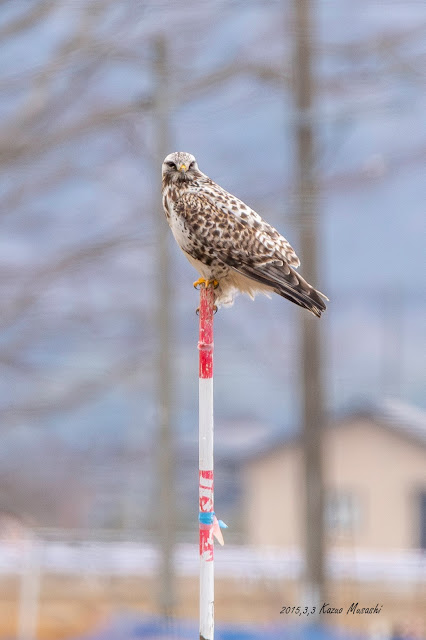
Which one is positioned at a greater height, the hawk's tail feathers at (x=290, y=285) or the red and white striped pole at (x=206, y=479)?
the hawk's tail feathers at (x=290, y=285)

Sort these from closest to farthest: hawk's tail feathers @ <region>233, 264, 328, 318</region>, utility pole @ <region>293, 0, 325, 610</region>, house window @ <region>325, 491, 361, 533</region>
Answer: hawk's tail feathers @ <region>233, 264, 328, 318</region> → utility pole @ <region>293, 0, 325, 610</region> → house window @ <region>325, 491, 361, 533</region>

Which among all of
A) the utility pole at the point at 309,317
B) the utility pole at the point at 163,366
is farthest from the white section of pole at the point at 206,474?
the utility pole at the point at 163,366

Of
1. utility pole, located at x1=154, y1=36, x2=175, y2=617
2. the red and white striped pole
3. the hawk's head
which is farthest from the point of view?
utility pole, located at x1=154, y1=36, x2=175, y2=617

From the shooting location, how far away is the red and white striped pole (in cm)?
404

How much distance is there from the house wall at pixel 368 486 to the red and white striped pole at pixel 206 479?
26.6ft

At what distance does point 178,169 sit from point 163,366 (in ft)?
14.1

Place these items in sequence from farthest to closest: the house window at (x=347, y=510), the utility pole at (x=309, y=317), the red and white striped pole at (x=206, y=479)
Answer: the house window at (x=347, y=510) → the utility pole at (x=309, y=317) → the red and white striped pole at (x=206, y=479)

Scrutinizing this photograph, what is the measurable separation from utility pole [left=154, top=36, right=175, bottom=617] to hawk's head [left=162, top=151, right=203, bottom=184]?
383cm

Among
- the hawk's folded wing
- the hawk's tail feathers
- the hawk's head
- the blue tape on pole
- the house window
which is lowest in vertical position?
the blue tape on pole

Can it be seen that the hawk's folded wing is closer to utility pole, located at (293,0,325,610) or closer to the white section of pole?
the white section of pole

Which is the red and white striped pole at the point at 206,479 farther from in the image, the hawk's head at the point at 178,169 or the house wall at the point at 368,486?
the house wall at the point at 368,486

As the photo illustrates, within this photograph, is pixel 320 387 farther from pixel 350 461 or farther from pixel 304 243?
pixel 350 461

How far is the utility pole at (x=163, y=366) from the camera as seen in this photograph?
860 centimetres

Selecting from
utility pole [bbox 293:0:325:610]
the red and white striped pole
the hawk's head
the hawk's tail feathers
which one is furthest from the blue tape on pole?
utility pole [bbox 293:0:325:610]
